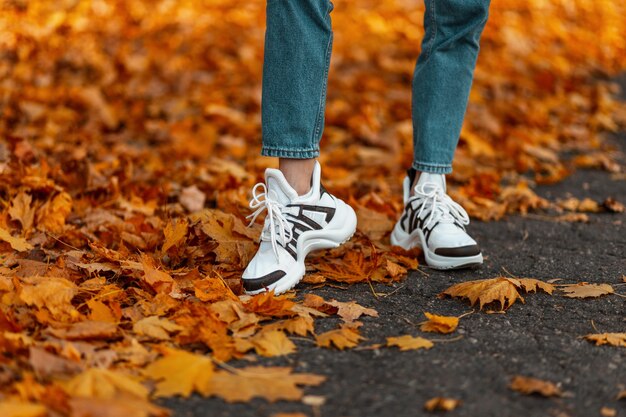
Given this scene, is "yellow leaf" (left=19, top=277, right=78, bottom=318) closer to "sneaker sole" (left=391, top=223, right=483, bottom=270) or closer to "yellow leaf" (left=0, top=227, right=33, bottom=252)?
"yellow leaf" (left=0, top=227, right=33, bottom=252)

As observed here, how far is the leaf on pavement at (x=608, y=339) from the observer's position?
73.6 inches

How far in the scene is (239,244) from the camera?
2367 mm

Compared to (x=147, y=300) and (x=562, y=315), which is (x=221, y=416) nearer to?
(x=147, y=300)

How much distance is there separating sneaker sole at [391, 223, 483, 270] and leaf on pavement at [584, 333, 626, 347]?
0.56 meters

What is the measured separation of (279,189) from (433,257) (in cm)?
61

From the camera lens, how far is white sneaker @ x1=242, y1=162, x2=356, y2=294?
2.12 meters

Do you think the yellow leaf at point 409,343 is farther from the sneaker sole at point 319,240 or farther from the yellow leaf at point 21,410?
the yellow leaf at point 21,410

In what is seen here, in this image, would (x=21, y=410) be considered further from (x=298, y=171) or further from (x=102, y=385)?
(x=298, y=171)

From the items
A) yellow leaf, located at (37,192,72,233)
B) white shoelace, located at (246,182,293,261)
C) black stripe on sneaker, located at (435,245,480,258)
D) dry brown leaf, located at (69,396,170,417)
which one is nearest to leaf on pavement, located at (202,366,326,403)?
dry brown leaf, located at (69,396,170,417)

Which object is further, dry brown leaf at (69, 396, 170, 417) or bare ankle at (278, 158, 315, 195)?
bare ankle at (278, 158, 315, 195)

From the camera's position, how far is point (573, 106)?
17.9ft

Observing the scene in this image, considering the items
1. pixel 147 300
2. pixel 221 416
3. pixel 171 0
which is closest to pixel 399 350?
pixel 221 416

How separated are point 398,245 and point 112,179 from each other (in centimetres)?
129

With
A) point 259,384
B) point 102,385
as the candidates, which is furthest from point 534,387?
point 102,385
